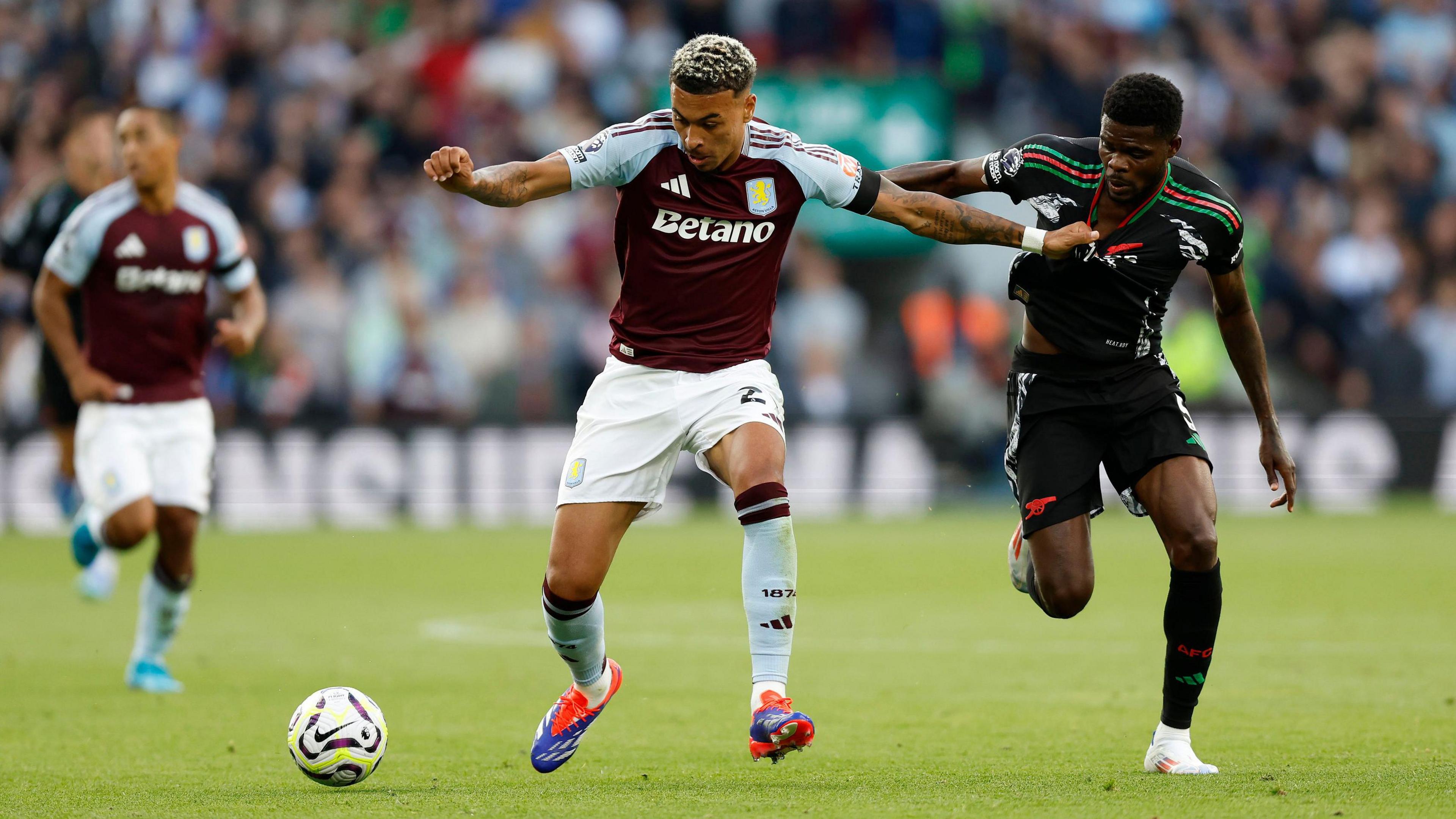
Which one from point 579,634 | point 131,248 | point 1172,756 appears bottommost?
point 1172,756

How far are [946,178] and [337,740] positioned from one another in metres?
3.07

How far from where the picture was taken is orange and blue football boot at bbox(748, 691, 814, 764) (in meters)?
5.84

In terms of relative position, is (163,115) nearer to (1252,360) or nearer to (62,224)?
(62,224)

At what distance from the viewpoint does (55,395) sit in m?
13.0

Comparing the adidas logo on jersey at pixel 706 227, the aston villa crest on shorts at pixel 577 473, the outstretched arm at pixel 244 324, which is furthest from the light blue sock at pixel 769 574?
the outstretched arm at pixel 244 324

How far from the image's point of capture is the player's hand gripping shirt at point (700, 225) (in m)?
6.51

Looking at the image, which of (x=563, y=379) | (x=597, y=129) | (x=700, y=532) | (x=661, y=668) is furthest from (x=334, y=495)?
(x=661, y=668)

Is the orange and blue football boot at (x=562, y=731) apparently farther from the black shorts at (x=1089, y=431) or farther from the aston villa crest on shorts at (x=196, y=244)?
the aston villa crest on shorts at (x=196, y=244)

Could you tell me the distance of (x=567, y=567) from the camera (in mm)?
Answer: 6414

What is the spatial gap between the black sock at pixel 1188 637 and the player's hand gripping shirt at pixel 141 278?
5.33 metres

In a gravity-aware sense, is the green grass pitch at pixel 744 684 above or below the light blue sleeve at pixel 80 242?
below

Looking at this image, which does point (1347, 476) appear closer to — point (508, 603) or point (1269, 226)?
point (1269, 226)

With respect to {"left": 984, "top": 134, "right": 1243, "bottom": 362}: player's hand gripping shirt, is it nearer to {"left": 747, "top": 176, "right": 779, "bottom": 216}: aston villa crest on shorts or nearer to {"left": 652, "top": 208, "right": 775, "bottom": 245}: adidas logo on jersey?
{"left": 747, "top": 176, "right": 779, "bottom": 216}: aston villa crest on shorts

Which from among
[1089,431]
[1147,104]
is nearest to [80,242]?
[1089,431]
